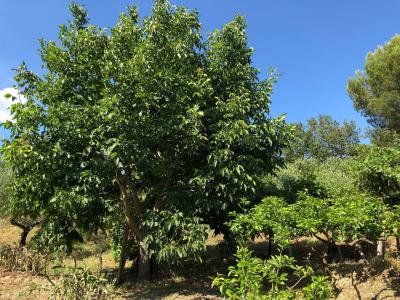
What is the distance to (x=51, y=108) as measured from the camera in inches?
366

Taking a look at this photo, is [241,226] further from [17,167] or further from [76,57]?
[76,57]

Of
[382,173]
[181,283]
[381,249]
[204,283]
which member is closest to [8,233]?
[181,283]

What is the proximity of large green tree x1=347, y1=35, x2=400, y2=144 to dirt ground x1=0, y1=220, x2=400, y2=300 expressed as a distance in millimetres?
15949

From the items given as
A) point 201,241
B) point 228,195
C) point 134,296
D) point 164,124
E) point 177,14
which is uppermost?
point 177,14

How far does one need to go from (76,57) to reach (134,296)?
651cm

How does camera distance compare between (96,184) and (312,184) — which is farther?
(312,184)

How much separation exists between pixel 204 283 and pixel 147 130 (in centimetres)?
499

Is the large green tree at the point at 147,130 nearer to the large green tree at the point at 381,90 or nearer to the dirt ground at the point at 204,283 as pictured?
the dirt ground at the point at 204,283

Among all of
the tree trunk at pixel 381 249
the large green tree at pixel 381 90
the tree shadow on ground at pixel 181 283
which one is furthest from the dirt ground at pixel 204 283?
the large green tree at pixel 381 90

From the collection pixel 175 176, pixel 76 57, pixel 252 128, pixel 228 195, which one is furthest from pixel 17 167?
pixel 252 128

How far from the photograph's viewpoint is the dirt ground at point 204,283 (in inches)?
334

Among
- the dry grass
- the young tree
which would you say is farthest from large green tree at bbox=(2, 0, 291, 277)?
the dry grass

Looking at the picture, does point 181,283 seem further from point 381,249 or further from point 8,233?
point 8,233

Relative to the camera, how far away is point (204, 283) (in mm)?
11359
